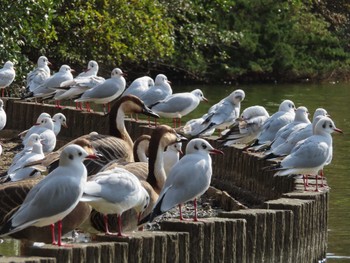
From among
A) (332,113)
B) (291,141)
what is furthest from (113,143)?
(332,113)

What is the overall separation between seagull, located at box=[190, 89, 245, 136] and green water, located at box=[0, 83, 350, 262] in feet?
5.73

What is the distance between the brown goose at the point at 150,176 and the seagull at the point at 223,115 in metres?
4.68

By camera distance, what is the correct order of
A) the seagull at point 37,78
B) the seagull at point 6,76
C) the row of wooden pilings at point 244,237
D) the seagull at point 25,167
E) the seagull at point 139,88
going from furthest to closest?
the seagull at point 6,76, the seagull at point 37,78, the seagull at point 139,88, the seagull at point 25,167, the row of wooden pilings at point 244,237

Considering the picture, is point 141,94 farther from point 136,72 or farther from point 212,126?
point 136,72

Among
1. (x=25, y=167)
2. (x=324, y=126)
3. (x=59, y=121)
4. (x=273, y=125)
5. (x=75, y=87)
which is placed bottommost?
(x=25, y=167)

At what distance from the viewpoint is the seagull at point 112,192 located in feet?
34.9

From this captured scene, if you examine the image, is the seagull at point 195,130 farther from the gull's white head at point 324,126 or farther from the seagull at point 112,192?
the seagull at point 112,192

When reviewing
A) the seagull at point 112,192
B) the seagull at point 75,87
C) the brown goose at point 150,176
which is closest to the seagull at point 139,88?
the seagull at point 75,87

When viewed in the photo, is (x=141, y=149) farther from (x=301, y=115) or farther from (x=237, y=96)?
(x=237, y=96)

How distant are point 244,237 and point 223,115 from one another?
7.45m

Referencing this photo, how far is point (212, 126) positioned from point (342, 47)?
27.9 metres

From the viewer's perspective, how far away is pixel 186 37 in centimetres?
3866

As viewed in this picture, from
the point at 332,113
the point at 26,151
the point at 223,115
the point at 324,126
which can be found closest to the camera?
the point at 324,126

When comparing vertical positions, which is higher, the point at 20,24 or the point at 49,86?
the point at 20,24
